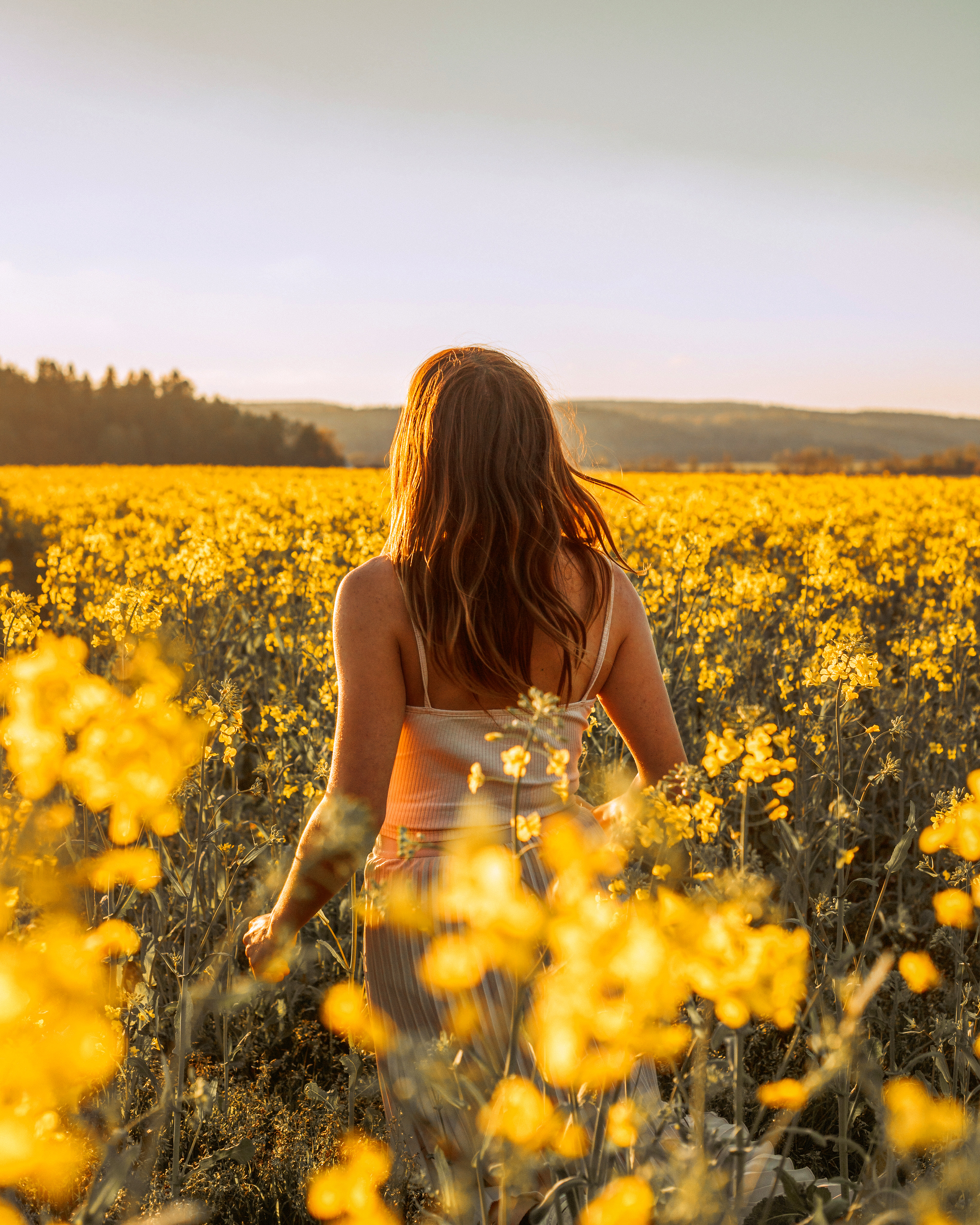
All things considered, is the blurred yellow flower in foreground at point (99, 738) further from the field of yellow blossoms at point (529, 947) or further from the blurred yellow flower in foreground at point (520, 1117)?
the blurred yellow flower in foreground at point (520, 1117)

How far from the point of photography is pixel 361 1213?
2.80 feet

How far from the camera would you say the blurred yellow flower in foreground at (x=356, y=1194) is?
859mm

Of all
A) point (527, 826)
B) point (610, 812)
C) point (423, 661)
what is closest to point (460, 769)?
point (423, 661)

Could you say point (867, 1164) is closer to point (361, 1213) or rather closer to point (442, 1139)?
point (361, 1213)

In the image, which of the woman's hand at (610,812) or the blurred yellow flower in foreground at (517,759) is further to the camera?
the woman's hand at (610,812)

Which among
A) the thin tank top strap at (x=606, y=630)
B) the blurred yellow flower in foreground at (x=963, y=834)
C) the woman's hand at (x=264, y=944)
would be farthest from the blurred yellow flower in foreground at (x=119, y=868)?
the blurred yellow flower in foreground at (x=963, y=834)

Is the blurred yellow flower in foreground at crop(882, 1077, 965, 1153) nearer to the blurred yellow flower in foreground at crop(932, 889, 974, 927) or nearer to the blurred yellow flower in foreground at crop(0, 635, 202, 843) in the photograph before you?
the blurred yellow flower in foreground at crop(932, 889, 974, 927)

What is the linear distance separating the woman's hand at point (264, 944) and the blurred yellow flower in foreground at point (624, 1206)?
2.00 feet

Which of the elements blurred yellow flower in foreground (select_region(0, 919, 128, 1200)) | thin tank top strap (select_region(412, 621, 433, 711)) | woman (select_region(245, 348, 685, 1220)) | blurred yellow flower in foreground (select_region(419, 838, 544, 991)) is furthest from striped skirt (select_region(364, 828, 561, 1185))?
blurred yellow flower in foreground (select_region(0, 919, 128, 1200))

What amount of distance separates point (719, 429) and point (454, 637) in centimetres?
8214

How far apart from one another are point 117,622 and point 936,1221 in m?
2.54

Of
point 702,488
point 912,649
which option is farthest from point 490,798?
point 702,488

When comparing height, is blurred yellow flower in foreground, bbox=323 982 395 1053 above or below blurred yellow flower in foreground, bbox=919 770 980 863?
below

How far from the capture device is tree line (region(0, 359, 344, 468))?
161 ft
